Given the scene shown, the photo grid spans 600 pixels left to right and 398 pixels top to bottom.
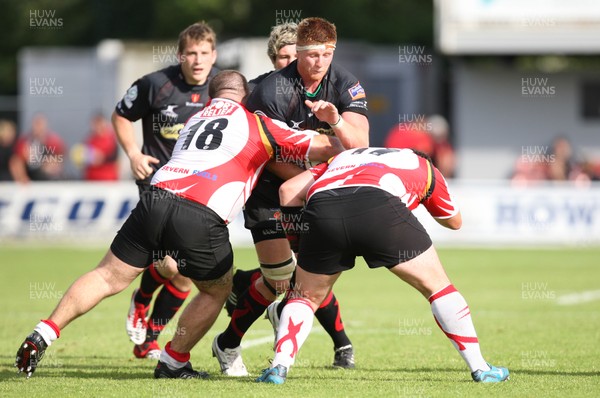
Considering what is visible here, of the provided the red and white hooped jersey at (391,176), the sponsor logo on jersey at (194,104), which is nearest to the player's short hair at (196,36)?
the sponsor logo on jersey at (194,104)

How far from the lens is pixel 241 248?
62.7ft

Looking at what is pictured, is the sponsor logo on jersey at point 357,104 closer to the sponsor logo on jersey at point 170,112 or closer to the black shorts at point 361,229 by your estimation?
the black shorts at point 361,229

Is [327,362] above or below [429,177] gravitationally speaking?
below

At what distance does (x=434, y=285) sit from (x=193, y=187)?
1.68 m

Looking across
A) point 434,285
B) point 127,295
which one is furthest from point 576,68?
point 434,285

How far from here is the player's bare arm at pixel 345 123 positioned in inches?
271

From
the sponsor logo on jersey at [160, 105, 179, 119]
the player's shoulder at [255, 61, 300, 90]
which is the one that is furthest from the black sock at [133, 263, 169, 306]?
the player's shoulder at [255, 61, 300, 90]

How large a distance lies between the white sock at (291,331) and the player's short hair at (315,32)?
5.86 ft

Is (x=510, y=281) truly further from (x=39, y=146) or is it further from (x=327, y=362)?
(x=39, y=146)

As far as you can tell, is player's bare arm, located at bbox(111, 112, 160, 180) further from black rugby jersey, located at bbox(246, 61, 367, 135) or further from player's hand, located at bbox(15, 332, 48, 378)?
player's hand, located at bbox(15, 332, 48, 378)

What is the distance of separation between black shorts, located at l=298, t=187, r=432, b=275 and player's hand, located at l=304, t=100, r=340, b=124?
1.79 ft

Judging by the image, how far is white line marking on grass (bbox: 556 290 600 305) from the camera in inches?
489

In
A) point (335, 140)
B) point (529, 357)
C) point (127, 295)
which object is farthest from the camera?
point (127, 295)

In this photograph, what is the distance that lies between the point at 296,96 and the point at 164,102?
192 centimetres
